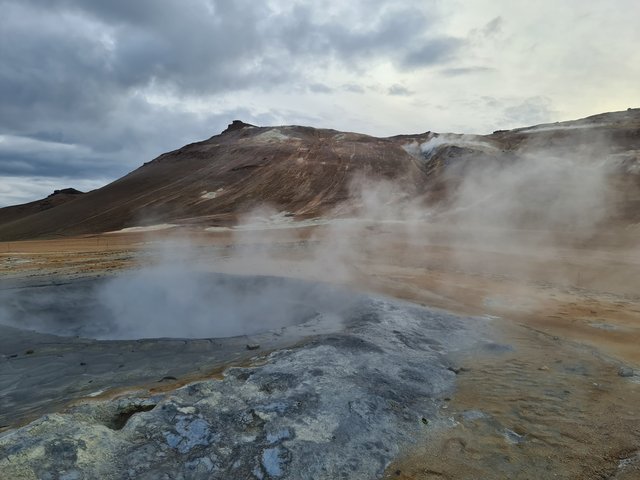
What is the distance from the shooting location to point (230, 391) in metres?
3.66

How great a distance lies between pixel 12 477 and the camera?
7.93ft

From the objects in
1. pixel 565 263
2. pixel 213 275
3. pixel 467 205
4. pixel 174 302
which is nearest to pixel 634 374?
pixel 174 302

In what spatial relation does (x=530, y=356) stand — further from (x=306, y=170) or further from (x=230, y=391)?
(x=306, y=170)

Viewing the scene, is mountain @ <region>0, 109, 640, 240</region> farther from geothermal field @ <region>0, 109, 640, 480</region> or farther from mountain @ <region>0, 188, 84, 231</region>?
geothermal field @ <region>0, 109, 640, 480</region>

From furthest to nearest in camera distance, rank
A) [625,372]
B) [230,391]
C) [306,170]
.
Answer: [306,170]
[625,372]
[230,391]

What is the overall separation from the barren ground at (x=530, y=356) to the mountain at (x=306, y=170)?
1533cm

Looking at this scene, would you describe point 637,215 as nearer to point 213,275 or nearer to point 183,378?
point 213,275

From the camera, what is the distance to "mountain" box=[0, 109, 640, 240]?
30.5m

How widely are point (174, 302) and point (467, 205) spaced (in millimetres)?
20722

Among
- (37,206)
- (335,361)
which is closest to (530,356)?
(335,361)

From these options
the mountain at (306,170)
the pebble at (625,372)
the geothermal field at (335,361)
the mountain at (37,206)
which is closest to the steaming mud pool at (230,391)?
the geothermal field at (335,361)

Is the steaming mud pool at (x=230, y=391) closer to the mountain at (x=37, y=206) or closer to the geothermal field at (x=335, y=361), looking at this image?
the geothermal field at (x=335, y=361)

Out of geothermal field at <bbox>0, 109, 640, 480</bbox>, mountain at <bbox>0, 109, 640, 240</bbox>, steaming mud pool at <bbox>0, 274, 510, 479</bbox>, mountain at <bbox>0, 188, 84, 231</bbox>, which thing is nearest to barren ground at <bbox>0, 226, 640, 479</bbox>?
geothermal field at <bbox>0, 109, 640, 480</bbox>

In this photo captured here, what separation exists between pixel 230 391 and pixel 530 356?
3.31 m
